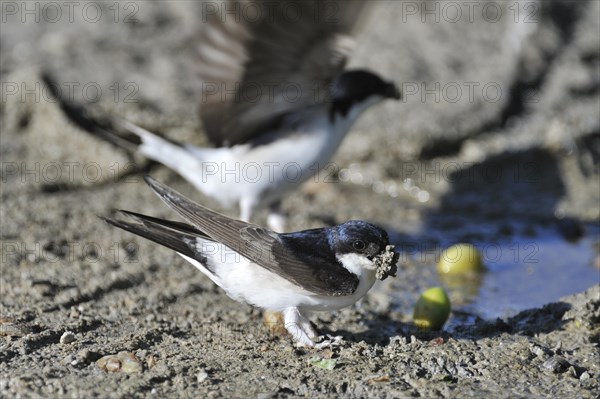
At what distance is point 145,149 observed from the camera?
5777mm

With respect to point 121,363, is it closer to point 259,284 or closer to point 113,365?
point 113,365

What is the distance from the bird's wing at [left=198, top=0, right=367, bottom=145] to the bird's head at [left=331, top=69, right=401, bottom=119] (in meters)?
0.21

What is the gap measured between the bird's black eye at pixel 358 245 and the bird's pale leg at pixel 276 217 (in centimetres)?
196

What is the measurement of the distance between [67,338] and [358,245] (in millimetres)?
1209

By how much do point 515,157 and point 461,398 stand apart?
392 cm

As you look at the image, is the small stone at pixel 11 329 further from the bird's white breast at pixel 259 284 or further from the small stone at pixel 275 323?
A: the small stone at pixel 275 323

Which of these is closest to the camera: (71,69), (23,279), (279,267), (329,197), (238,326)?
(279,267)

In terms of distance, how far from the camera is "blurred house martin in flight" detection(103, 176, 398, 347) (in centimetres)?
371

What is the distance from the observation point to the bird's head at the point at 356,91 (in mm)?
5516

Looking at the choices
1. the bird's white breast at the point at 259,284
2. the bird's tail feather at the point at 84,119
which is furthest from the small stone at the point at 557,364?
the bird's tail feather at the point at 84,119

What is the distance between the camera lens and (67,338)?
375 centimetres

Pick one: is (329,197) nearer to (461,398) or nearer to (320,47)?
(320,47)

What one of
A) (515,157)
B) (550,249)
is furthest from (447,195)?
(550,249)

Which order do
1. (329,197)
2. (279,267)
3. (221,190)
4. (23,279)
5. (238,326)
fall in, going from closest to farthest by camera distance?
1. (279,267)
2. (238,326)
3. (23,279)
4. (221,190)
5. (329,197)
